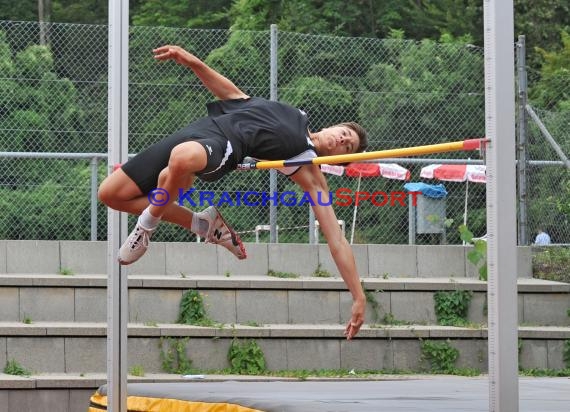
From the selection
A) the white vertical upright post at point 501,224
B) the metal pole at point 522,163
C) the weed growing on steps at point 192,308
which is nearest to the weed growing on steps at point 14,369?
the weed growing on steps at point 192,308

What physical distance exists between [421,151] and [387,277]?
4201mm

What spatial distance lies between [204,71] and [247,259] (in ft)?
11.0

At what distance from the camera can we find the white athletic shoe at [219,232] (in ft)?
14.3

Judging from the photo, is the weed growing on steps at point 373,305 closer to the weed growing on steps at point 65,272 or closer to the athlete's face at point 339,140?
the weed growing on steps at point 65,272

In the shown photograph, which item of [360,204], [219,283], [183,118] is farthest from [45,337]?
[360,204]

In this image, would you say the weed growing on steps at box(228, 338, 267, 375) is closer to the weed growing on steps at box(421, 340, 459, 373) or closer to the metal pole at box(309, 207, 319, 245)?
the weed growing on steps at box(421, 340, 459, 373)

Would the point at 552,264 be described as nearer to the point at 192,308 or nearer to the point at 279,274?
the point at 279,274

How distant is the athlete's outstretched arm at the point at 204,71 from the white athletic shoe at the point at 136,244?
0.59 metres

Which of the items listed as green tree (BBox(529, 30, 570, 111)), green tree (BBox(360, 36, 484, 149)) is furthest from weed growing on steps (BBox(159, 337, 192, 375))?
green tree (BBox(529, 30, 570, 111))

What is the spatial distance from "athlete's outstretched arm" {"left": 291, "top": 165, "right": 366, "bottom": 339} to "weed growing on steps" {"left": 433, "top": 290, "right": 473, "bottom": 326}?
3.27 meters

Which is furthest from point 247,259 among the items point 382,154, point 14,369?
point 382,154

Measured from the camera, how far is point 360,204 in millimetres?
8086

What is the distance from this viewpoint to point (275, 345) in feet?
23.0

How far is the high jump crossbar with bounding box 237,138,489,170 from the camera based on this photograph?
340 centimetres
